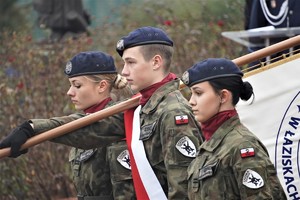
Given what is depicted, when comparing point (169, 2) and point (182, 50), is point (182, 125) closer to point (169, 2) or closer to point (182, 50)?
point (182, 50)

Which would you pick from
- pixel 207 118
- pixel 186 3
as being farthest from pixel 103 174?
pixel 186 3

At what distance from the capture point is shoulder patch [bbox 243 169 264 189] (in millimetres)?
5559

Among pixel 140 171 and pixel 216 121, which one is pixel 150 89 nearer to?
pixel 140 171

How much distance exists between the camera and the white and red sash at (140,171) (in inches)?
256

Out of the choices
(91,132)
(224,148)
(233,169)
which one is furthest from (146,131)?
(233,169)

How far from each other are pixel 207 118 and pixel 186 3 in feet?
33.7

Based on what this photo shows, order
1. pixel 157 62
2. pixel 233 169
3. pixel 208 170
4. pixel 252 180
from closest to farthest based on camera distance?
pixel 252 180 < pixel 233 169 < pixel 208 170 < pixel 157 62

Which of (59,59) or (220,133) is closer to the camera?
(220,133)

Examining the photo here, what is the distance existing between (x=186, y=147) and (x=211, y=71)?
54cm

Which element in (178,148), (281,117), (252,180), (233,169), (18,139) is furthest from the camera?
(281,117)

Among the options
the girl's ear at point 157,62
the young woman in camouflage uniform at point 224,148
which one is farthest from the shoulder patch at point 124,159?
the young woman in camouflage uniform at point 224,148

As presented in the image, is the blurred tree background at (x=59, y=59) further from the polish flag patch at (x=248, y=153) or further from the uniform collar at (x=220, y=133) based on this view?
the polish flag patch at (x=248, y=153)

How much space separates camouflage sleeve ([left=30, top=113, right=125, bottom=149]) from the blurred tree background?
1.20ft

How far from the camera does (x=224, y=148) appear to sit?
18.9 ft
